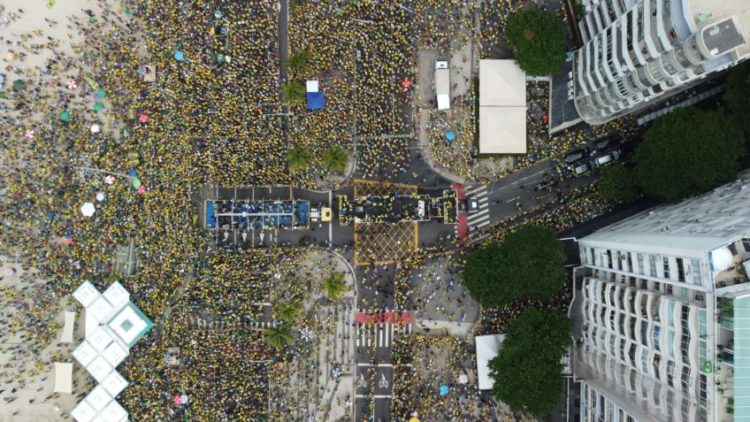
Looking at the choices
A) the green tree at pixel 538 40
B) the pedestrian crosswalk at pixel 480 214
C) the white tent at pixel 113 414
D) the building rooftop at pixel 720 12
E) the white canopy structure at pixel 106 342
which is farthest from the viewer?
the pedestrian crosswalk at pixel 480 214

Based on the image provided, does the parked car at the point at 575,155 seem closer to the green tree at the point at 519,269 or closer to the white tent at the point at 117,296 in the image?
the green tree at the point at 519,269

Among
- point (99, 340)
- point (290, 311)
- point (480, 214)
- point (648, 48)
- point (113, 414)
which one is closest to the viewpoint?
point (648, 48)

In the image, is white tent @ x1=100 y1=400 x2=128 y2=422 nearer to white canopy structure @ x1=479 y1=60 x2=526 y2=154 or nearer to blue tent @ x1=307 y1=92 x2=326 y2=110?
blue tent @ x1=307 y1=92 x2=326 y2=110

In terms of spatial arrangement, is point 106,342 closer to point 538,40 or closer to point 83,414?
point 83,414

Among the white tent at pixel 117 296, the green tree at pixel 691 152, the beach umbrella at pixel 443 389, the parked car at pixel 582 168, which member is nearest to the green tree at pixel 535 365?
the beach umbrella at pixel 443 389

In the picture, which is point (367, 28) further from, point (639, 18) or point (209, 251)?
point (209, 251)

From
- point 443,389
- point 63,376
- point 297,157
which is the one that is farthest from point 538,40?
point 63,376
